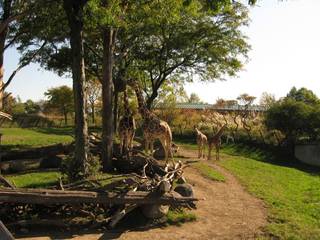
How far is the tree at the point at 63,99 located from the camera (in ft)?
175

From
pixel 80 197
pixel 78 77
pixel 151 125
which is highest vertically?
pixel 78 77

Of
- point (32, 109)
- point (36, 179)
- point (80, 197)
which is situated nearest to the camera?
A: point (80, 197)

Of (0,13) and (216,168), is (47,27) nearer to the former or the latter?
(0,13)

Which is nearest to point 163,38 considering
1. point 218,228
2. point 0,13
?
point 0,13

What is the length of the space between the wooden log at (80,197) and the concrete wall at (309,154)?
1970 cm

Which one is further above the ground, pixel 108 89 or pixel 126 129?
pixel 108 89

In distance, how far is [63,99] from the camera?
5328 cm

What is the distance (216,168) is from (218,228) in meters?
8.51

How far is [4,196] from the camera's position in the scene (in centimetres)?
966

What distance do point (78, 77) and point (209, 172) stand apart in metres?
7.14

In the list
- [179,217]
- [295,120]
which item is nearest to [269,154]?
[295,120]

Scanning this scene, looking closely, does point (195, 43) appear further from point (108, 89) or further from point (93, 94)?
point (93, 94)

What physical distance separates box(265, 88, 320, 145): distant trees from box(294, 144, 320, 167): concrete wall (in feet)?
2.82

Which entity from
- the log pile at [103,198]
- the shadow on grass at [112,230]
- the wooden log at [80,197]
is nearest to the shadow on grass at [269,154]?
the log pile at [103,198]
